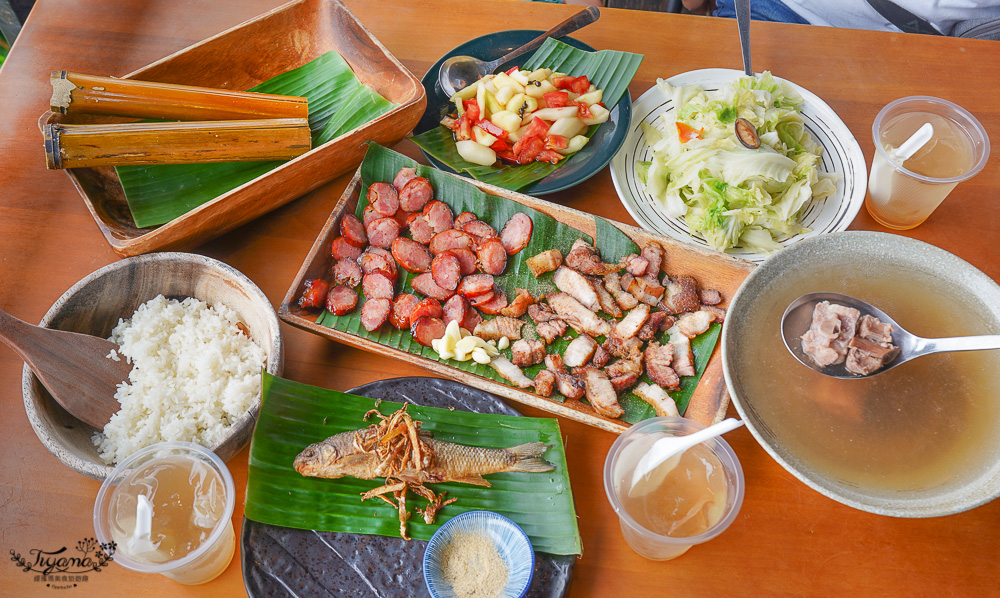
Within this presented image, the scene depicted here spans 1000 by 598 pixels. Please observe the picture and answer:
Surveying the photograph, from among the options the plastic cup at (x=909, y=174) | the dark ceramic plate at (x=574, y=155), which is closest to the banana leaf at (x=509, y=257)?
the dark ceramic plate at (x=574, y=155)

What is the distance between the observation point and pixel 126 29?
8.43 feet

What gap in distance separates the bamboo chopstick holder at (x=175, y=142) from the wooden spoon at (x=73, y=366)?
1.90 feet

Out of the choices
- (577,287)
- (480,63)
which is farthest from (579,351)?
(480,63)

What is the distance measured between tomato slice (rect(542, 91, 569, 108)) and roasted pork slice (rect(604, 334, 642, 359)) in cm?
91

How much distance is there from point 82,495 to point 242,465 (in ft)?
1.36

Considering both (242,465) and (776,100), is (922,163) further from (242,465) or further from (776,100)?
(242,465)

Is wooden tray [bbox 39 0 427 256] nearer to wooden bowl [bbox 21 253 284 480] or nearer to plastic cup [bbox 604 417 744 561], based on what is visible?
wooden bowl [bbox 21 253 284 480]

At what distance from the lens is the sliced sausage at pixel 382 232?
2.04 meters

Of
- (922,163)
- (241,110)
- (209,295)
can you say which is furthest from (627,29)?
(209,295)

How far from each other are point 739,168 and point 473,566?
1.48 meters

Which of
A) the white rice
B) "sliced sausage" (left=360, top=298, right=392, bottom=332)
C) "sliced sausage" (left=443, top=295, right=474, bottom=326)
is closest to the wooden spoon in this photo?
the white rice

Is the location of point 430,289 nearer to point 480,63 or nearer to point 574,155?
point 574,155

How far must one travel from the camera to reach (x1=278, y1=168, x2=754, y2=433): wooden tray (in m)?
1.67

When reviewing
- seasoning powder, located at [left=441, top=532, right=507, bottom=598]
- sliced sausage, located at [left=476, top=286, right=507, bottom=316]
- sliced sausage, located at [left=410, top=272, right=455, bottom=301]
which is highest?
sliced sausage, located at [left=410, top=272, right=455, bottom=301]
